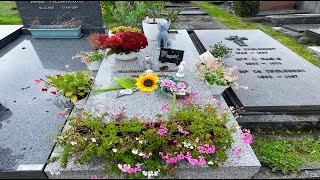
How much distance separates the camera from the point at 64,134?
2.23 metres

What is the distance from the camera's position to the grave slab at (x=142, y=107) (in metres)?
2.05

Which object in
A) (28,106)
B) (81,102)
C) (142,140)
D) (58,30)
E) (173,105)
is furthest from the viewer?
(58,30)

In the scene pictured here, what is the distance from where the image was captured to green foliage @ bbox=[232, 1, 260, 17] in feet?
29.6

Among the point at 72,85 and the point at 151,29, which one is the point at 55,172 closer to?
the point at 72,85

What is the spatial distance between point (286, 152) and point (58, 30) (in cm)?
545

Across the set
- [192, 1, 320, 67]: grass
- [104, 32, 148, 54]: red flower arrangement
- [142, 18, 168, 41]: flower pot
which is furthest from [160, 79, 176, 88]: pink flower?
[192, 1, 320, 67]: grass

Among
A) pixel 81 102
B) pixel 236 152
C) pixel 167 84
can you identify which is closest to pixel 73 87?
pixel 81 102

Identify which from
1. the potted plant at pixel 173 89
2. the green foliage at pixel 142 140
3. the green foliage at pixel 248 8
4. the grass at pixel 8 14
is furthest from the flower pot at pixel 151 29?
the green foliage at pixel 248 8

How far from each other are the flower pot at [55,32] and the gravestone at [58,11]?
14.4 inches

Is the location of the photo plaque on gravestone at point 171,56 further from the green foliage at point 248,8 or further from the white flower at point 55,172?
the green foliage at point 248,8

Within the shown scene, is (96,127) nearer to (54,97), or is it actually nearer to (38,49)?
(54,97)

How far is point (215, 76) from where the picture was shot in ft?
9.89

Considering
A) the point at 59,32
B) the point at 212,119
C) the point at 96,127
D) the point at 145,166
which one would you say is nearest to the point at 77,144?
the point at 96,127

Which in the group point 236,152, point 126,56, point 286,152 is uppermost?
point 126,56
